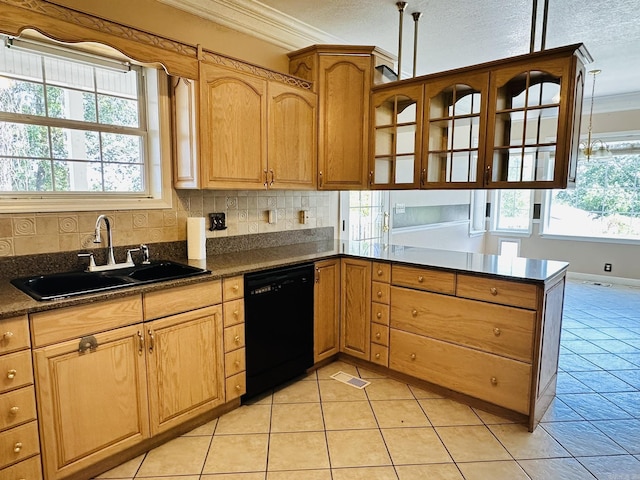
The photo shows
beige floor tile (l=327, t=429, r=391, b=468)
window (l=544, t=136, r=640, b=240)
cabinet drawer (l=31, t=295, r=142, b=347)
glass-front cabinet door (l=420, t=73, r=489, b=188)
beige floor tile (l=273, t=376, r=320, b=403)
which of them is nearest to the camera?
cabinet drawer (l=31, t=295, r=142, b=347)

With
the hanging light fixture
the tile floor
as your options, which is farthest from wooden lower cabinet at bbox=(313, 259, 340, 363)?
the hanging light fixture

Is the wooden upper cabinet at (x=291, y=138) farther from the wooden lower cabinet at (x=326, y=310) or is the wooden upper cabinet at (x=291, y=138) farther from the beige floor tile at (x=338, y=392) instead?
the beige floor tile at (x=338, y=392)

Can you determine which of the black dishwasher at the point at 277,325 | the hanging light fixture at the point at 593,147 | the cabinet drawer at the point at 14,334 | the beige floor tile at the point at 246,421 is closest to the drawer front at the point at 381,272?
the black dishwasher at the point at 277,325

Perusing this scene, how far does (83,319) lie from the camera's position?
172cm

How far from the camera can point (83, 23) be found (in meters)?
1.87

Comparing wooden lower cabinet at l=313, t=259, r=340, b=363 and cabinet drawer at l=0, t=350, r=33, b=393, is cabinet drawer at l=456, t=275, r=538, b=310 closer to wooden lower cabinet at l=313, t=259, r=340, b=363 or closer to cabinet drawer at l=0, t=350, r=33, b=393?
wooden lower cabinet at l=313, t=259, r=340, b=363

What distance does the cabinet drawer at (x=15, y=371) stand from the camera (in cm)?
152

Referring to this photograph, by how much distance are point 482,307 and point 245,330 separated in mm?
1458

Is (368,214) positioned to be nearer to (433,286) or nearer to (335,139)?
(335,139)

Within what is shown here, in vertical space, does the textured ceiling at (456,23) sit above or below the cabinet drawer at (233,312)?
above

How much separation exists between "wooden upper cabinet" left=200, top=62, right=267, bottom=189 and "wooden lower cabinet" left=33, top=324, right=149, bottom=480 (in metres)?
1.09

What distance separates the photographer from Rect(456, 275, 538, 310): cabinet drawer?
7.20ft

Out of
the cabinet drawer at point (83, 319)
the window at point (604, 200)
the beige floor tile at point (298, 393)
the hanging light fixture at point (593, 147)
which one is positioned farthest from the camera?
the window at point (604, 200)

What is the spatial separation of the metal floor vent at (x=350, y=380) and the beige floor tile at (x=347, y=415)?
0.83 ft
